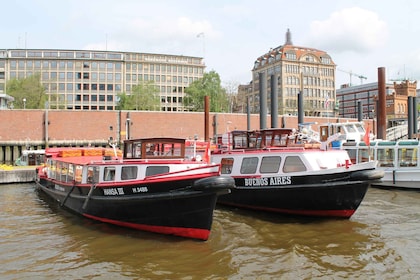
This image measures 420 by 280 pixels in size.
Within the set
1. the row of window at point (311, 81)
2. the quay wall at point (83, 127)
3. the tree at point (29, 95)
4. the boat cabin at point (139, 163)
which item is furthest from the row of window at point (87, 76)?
the boat cabin at point (139, 163)

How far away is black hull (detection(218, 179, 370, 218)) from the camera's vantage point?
1418 centimetres

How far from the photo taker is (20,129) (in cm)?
4819

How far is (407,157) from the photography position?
23.3 m

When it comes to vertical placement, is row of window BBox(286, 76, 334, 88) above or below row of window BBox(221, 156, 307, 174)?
above

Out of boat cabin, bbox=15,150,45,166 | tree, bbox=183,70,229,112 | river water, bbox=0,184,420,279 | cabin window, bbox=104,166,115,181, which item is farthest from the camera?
tree, bbox=183,70,229,112

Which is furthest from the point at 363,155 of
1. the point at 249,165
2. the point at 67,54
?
the point at 67,54

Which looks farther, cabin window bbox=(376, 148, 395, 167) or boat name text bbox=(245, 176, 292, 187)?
cabin window bbox=(376, 148, 395, 167)

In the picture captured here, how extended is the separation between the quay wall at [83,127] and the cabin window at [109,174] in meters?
30.5

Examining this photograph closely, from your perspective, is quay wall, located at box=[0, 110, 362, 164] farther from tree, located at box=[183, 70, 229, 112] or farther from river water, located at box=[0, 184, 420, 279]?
river water, located at box=[0, 184, 420, 279]

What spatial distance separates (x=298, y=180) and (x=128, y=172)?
613 cm

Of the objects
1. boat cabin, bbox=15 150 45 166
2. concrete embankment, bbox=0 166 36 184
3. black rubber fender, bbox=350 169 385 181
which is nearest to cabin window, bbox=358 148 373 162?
black rubber fender, bbox=350 169 385 181

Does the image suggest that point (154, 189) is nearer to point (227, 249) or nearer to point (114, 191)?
point (114, 191)

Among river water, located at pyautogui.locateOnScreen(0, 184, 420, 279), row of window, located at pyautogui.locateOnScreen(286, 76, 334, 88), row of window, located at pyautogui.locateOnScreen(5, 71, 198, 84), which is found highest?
row of window, located at pyautogui.locateOnScreen(5, 71, 198, 84)

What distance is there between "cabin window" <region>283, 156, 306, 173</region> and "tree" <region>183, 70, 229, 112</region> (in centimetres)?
6230
